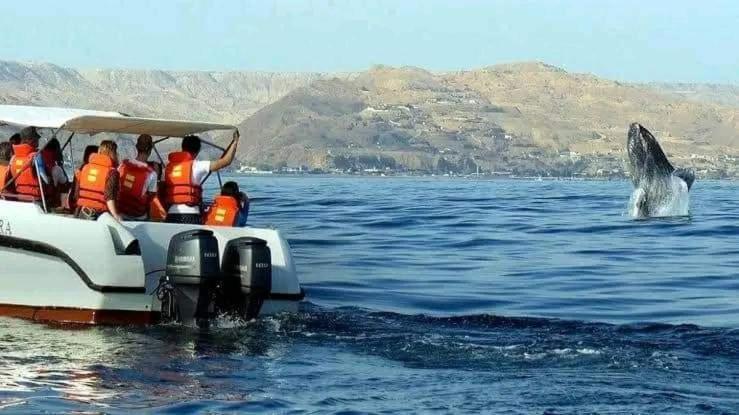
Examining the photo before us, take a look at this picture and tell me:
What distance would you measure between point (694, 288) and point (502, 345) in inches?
284

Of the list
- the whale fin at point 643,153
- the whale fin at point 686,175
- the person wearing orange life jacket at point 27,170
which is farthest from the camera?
the whale fin at point 686,175

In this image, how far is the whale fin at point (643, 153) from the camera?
34.8 m

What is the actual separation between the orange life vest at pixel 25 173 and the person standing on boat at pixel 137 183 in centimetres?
100

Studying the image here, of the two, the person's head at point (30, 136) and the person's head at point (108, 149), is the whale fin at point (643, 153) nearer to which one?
the person's head at point (30, 136)

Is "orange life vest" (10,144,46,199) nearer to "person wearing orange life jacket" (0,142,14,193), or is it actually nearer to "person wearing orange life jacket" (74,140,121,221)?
"person wearing orange life jacket" (0,142,14,193)

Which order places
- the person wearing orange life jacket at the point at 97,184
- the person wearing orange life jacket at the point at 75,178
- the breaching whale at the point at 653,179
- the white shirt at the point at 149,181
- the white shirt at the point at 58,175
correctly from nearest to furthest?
the person wearing orange life jacket at the point at 97,184 < the white shirt at the point at 149,181 < the person wearing orange life jacket at the point at 75,178 < the white shirt at the point at 58,175 < the breaching whale at the point at 653,179

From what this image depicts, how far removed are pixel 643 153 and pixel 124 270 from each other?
23.2m

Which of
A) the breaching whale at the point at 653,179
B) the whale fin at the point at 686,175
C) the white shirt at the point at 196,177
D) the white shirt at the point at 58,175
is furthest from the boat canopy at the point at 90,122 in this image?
the whale fin at the point at 686,175

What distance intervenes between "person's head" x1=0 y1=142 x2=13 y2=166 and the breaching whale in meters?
21.4

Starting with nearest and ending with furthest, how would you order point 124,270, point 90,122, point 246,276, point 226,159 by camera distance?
point 124,270, point 246,276, point 226,159, point 90,122

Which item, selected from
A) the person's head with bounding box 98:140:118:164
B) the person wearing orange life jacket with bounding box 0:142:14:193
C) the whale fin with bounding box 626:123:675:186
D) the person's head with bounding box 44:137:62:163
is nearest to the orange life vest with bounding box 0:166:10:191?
the person wearing orange life jacket with bounding box 0:142:14:193

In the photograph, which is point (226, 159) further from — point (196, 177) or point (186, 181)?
point (186, 181)

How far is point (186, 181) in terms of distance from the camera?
15312 mm

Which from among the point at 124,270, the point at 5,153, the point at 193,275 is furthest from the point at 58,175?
the point at 193,275
